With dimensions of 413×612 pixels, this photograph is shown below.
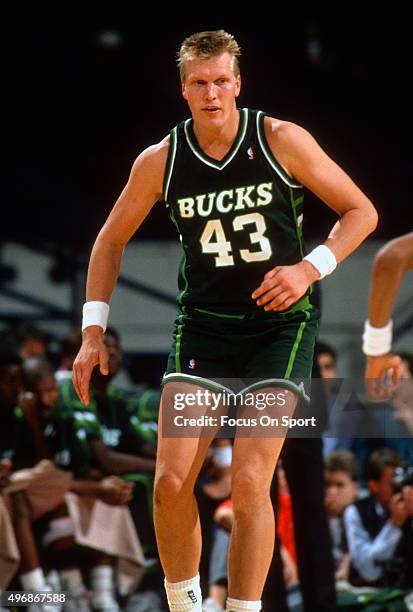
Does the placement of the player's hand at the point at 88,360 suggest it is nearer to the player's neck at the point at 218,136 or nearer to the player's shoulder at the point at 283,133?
the player's neck at the point at 218,136

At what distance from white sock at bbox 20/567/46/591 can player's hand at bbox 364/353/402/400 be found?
180 centimetres

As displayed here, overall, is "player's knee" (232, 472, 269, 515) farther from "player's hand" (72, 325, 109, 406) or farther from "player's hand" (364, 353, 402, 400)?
"player's hand" (364, 353, 402, 400)

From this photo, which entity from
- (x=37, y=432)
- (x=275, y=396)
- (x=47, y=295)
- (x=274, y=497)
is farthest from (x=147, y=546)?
(x=47, y=295)

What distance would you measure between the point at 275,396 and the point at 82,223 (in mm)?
4499

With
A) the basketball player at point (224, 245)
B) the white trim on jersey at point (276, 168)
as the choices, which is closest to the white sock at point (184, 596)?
the basketball player at point (224, 245)

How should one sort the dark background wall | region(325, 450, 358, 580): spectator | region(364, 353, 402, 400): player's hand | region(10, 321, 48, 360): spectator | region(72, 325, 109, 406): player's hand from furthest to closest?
the dark background wall < region(10, 321, 48, 360): spectator < region(325, 450, 358, 580): spectator < region(364, 353, 402, 400): player's hand < region(72, 325, 109, 406): player's hand

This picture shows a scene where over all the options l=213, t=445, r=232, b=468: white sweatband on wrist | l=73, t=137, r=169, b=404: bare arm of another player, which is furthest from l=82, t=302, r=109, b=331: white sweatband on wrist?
l=213, t=445, r=232, b=468: white sweatband on wrist

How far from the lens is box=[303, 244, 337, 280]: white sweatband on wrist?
3.37 meters

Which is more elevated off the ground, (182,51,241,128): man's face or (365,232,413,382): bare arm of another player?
(182,51,241,128): man's face

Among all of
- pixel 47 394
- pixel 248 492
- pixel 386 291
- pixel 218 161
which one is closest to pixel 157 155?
pixel 218 161

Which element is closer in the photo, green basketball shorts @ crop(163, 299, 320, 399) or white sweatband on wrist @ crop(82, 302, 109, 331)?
green basketball shorts @ crop(163, 299, 320, 399)

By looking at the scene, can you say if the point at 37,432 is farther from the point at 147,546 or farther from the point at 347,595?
the point at 347,595

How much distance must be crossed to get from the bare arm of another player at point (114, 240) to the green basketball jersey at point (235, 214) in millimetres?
63

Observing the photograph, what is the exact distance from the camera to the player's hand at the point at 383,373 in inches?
157
